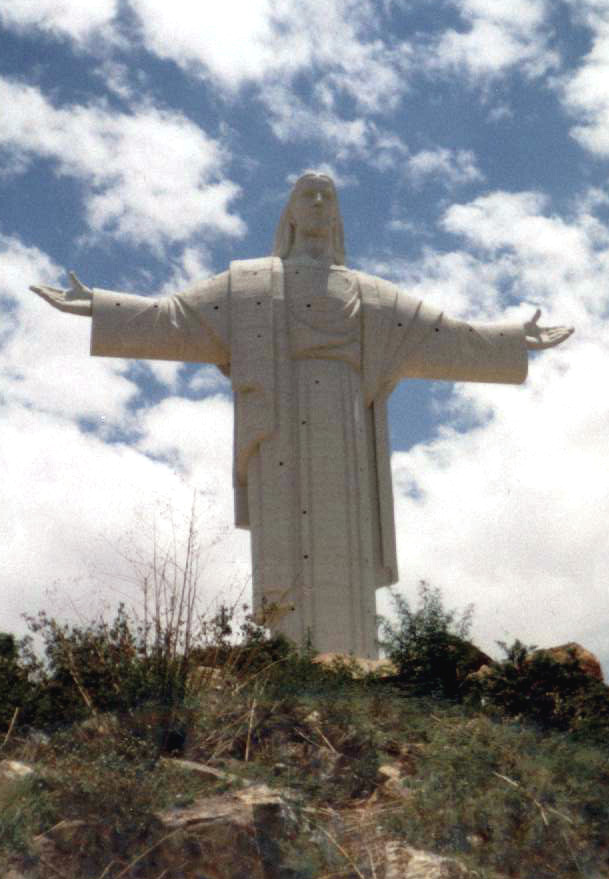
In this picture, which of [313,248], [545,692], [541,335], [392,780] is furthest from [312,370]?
[392,780]

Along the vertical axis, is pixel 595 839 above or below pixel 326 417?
below

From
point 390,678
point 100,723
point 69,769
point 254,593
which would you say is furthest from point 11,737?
point 254,593

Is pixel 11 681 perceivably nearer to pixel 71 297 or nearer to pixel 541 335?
pixel 71 297

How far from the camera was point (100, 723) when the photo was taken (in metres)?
9.56

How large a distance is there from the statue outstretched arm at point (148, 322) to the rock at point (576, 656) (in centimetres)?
649

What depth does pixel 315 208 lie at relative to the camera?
17.3 metres

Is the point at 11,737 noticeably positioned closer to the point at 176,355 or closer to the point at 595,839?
the point at 595,839

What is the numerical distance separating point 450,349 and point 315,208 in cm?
257

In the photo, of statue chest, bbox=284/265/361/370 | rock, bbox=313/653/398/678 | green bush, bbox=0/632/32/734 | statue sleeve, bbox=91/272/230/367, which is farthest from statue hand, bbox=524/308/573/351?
green bush, bbox=0/632/32/734

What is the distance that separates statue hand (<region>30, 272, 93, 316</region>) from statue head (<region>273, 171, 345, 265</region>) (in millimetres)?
2669

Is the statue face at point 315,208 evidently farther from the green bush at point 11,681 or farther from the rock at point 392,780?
the rock at point 392,780

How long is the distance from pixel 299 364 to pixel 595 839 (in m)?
9.02

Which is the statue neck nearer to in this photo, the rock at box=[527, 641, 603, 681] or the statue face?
the statue face

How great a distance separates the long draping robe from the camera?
15555mm
